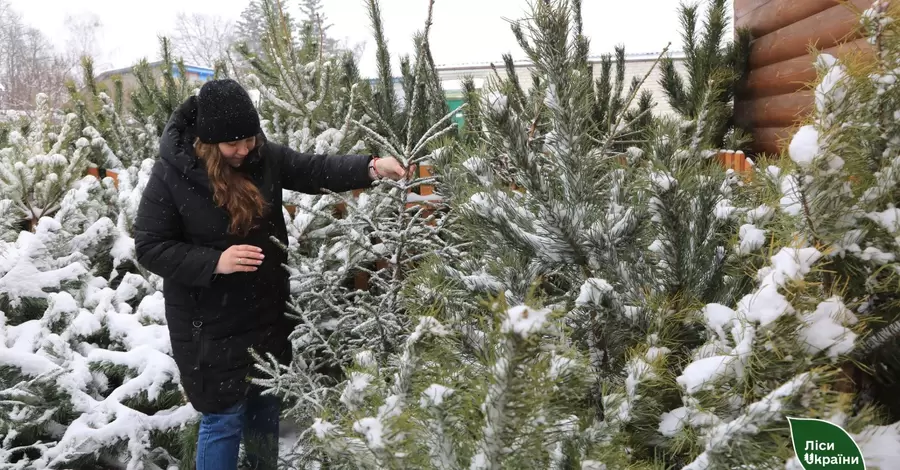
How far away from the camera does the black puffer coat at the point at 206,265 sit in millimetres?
2180

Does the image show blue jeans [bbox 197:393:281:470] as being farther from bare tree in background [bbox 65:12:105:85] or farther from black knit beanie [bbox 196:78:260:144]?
bare tree in background [bbox 65:12:105:85]

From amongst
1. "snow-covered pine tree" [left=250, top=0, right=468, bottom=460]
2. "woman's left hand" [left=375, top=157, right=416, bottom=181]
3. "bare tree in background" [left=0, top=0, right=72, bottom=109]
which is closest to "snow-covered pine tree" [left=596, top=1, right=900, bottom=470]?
"snow-covered pine tree" [left=250, top=0, right=468, bottom=460]

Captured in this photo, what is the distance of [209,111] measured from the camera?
7.00ft

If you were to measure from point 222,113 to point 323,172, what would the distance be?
503 millimetres

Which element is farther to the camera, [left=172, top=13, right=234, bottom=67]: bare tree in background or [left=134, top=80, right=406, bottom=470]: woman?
[left=172, top=13, right=234, bottom=67]: bare tree in background

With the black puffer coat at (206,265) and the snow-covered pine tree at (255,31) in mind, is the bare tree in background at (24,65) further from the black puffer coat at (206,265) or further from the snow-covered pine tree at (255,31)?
the black puffer coat at (206,265)

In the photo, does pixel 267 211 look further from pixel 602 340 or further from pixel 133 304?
pixel 133 304

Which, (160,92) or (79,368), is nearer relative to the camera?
(79,368)

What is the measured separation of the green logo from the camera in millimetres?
797

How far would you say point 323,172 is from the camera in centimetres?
250

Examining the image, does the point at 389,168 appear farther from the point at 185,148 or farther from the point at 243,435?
the point at 243,435

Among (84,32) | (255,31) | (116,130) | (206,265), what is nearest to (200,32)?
(84,32)

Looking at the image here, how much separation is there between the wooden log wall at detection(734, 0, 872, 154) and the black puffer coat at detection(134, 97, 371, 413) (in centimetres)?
296

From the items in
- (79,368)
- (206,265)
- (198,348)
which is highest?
(206,265)
